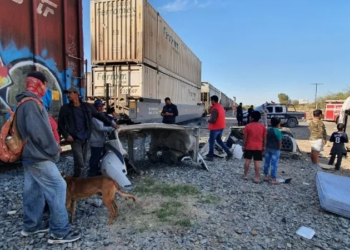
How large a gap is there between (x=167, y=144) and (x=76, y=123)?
265 cm

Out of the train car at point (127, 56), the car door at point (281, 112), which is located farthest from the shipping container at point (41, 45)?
the car door at point (281, 112)

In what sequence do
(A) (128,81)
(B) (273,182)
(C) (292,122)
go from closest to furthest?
(B) (273,182) → (A) (128,81) → (C) (292,122)

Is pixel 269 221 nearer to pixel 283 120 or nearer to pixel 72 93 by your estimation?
pixel 72 93

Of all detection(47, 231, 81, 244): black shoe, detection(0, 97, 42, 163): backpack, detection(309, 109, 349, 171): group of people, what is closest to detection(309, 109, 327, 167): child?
detection(309, 109, 349, 171): group of people

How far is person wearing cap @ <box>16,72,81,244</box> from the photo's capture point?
242cm

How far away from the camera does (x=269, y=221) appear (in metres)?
3.27

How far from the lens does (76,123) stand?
3.89 metres

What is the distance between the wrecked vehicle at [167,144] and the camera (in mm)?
5453

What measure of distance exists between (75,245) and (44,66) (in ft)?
12.3

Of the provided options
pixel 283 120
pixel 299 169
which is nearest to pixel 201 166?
pixel 299 169

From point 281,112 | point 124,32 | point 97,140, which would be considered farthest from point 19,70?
point 281,112

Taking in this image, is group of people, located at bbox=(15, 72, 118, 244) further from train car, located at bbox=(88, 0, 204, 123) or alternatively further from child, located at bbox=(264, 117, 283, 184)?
train car, located at bbox=(88, 0, 204, 123)

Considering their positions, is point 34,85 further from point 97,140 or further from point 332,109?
point 332,109

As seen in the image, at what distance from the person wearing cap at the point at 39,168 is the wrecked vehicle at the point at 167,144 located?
8.34 ft
